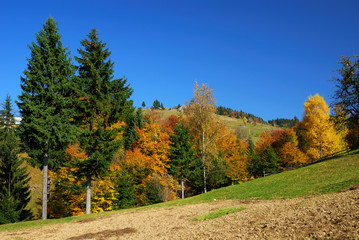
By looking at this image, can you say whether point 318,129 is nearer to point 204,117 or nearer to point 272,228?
point 204,117

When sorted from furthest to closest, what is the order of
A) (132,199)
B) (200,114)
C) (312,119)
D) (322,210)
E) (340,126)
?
(312,119)
(132,199)
(200,114)
(340,126)
(322,210)

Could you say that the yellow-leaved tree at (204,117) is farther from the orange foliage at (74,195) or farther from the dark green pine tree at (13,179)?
the dark green pine tree at (13,179)

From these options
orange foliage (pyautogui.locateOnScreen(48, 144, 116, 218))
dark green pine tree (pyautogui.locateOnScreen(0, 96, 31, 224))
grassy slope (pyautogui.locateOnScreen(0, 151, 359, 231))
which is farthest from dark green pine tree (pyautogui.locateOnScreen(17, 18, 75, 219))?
dark green pine tree (pyautogui.locateOnScreen(0, 96, 31, 224))

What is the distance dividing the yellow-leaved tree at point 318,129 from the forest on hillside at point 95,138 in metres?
0.16

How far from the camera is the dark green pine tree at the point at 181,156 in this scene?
3500 centimetres

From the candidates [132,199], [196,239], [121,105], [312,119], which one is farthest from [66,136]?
[312,119]

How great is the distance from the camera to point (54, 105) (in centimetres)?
2267

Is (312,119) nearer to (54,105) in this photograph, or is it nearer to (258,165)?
(258,165)

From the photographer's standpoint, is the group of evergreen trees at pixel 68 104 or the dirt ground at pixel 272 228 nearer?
the dirt ground at pixel 272 228

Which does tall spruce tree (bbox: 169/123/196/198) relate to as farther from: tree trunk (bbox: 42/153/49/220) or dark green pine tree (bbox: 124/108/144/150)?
dark green pine tree (bbox: 124/108/144/150)

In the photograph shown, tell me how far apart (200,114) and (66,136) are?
736 inches

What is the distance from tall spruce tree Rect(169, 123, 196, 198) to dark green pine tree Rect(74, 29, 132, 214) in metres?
12.7

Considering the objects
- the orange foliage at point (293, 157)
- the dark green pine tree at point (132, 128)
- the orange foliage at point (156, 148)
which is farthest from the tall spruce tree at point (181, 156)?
the orange foliage at point (293, 157)

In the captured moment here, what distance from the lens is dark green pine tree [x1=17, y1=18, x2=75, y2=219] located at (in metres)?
21.0
